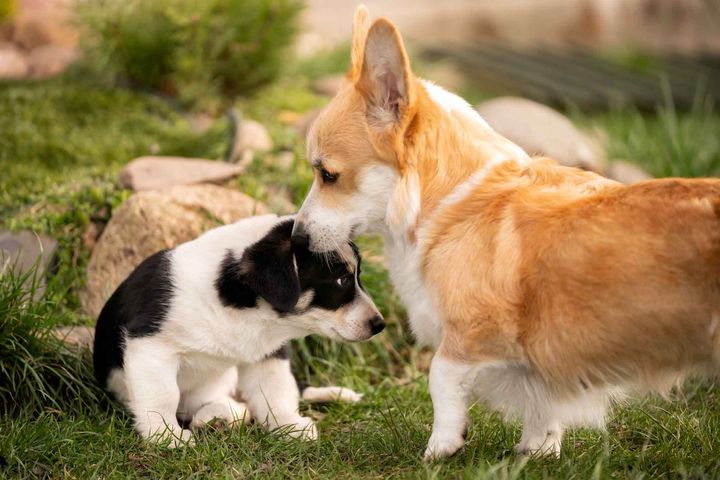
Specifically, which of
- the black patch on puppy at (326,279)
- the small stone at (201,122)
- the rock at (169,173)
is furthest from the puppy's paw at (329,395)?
the small stone at (201,122)

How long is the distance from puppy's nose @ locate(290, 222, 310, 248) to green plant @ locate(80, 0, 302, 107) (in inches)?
156

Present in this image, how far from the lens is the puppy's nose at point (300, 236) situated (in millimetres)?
3809

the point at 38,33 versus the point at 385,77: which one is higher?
the point at 385,77

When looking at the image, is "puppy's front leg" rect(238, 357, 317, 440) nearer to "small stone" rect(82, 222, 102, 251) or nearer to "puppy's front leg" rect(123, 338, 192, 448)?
"puppy's front leg" rect(123, 338, 192, 448)

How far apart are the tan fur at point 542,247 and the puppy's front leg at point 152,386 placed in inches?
41.7

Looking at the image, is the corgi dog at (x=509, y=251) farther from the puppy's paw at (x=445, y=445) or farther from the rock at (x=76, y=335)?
the rock at (x=76, y=335)

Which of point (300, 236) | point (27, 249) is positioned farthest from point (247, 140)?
point (300, 236)

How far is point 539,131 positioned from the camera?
24.4 feet

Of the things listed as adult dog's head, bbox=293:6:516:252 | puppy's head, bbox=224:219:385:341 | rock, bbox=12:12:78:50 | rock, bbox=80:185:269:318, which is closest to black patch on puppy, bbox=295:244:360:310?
puppy's head, bbox=224:219:385:341

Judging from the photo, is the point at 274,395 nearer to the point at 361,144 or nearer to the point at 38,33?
the point at 361,144

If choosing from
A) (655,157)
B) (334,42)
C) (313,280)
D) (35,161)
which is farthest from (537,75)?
(313,280)

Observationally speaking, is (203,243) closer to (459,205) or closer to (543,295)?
(459,205)

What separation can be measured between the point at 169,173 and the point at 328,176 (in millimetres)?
2418

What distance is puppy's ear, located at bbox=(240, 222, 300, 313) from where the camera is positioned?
12.9ft
